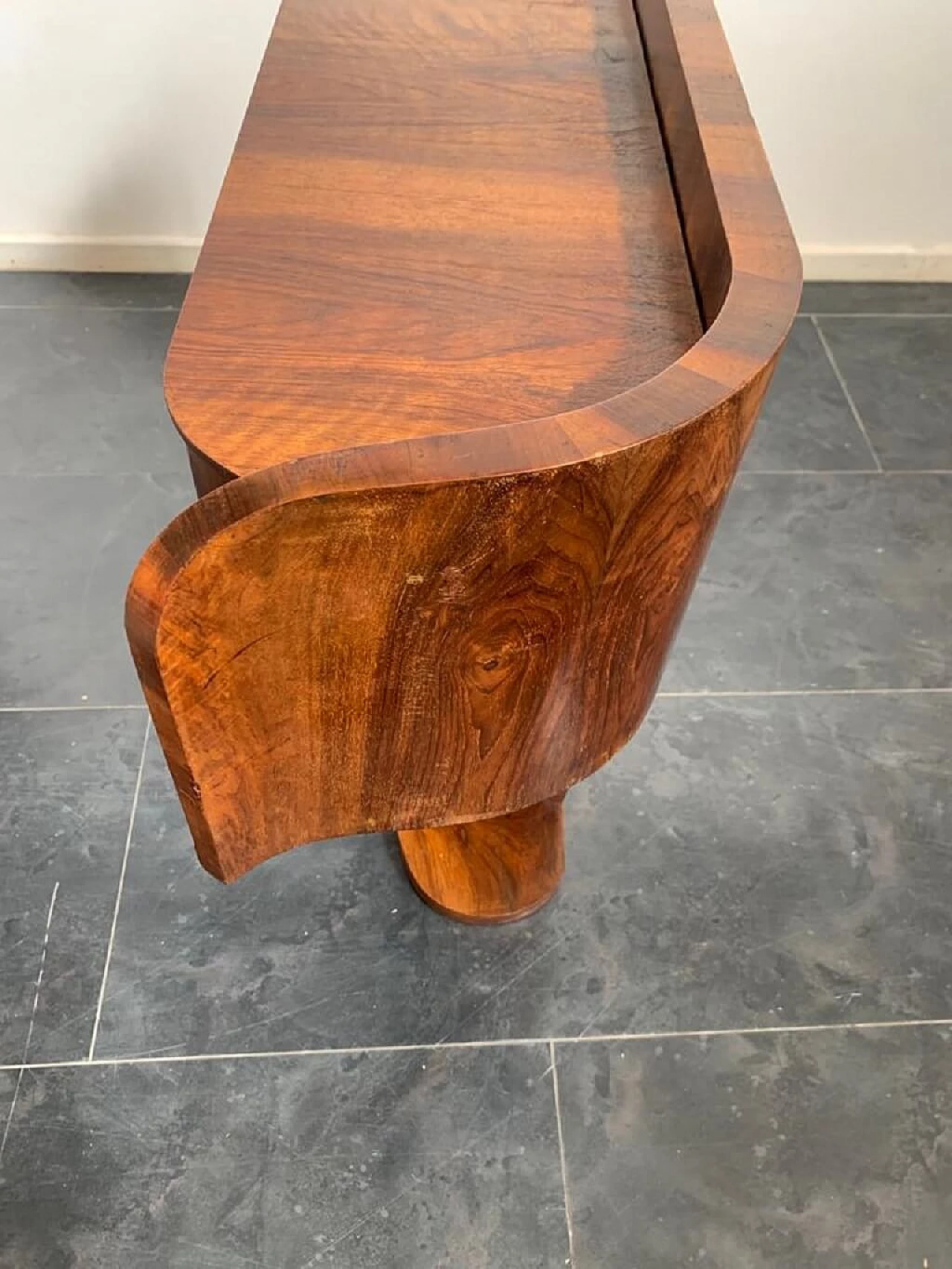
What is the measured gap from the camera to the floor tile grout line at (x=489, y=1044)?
95 centimetres

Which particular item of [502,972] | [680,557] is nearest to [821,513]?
[502,972]

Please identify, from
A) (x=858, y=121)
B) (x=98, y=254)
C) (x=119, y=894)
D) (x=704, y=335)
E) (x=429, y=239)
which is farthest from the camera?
(x=98, y=254)

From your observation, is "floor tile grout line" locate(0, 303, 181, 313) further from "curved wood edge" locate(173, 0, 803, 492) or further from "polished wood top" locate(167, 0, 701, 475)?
"curved wood edge" locate(173, 0, 803, 492)

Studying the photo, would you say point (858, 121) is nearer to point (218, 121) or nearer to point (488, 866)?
point (218, 121)

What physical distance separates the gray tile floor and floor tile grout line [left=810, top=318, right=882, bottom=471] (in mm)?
234

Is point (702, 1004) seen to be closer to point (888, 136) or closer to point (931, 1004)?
point (931, 1004)

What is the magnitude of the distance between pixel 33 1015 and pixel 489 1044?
40 cm

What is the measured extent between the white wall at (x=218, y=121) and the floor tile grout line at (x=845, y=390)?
139 millimetres

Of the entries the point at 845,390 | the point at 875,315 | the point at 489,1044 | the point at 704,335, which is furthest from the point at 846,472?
the point at 704,335

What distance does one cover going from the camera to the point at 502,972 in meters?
1.01

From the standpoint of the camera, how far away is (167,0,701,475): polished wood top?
608mm

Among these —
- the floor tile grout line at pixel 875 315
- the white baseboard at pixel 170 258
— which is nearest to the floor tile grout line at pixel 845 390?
the floor tile grout line at pixel 875 315

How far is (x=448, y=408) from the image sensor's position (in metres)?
0.60

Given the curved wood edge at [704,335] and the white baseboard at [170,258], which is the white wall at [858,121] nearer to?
the white baseboard at [170,258]
